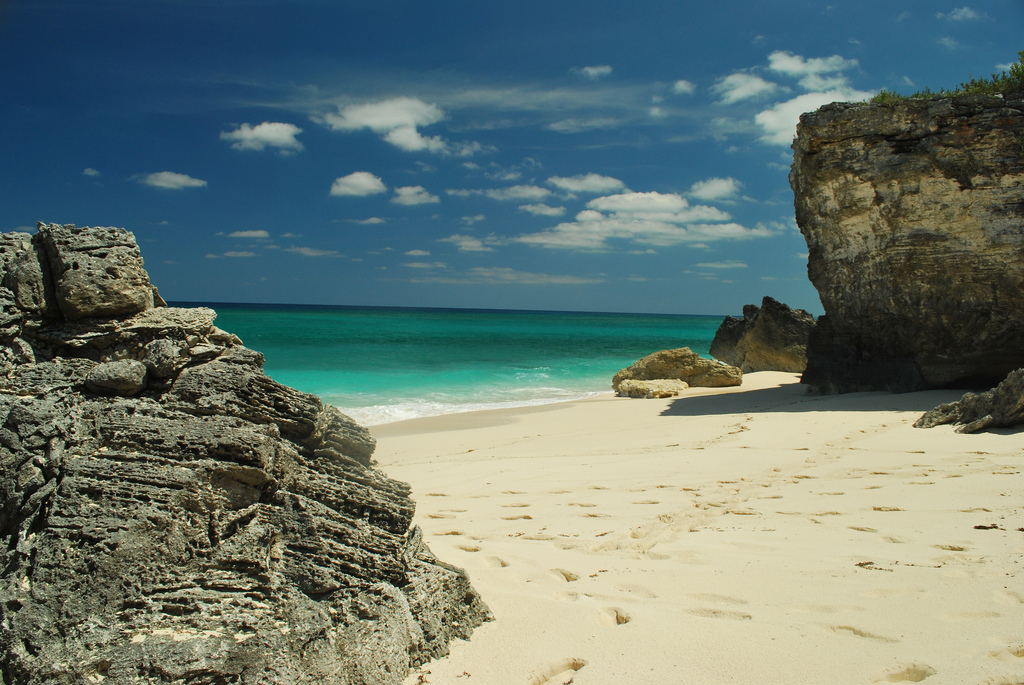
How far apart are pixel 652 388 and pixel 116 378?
39.9 ft

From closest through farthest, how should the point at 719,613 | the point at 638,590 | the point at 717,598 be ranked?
the point at 719,613 < the point at 717,598 < the point at 638,590

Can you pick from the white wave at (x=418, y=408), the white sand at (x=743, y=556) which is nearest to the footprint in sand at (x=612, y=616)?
the white sand at (x=743, y=556)

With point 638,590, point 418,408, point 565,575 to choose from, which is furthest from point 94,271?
point 418,408

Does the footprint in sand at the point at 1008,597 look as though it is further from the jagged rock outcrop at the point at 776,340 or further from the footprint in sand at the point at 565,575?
the jagged rock outcrop at the point at 776,340

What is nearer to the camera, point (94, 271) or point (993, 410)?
point (94, 271)

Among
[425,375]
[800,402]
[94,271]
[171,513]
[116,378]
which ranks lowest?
[425,375]

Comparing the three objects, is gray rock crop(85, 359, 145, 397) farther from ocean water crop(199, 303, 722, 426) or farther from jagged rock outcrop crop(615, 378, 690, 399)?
jagged rock outcrop crop(615, 378, 690, 399)

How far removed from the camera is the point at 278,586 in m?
2.22

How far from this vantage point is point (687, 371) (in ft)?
49.3

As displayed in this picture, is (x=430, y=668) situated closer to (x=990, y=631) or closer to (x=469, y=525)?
(x=469, y=525)

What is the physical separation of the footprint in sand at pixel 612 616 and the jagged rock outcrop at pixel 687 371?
11991 mm

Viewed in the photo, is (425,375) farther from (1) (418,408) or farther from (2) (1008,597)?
(2) (1008,597)

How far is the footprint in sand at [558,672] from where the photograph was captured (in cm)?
221

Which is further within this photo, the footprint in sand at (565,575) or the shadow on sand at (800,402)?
the shadow on sand at (800,402)
